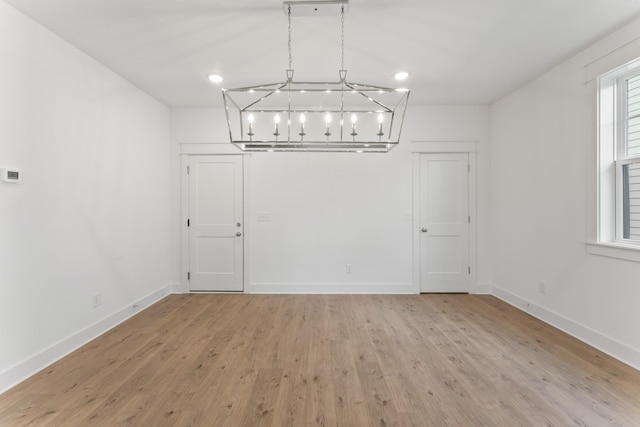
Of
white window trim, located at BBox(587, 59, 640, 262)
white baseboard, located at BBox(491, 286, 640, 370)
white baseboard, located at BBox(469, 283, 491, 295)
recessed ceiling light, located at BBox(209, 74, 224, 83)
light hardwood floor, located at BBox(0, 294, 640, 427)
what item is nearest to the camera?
light hardwood floor, located at BBox(0, 294, 640, 427)

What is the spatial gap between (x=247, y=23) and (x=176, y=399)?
2825mm

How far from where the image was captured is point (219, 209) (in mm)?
4508

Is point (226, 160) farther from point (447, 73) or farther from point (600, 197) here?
point (600, 197)

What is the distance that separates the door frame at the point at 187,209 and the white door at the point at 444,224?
2.61 metres

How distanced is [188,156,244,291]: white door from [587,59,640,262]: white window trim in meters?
4.15

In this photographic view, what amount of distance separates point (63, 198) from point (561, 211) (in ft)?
16.0

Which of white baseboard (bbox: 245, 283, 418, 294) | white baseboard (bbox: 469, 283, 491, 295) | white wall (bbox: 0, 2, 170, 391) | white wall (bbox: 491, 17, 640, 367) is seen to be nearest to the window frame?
white wall (bbox: 491, 17, 640, 367)

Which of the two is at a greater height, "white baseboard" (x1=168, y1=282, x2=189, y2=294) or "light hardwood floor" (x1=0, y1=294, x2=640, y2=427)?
"white baseboard" (x1=168, y1=282, x2=189, y2=294)

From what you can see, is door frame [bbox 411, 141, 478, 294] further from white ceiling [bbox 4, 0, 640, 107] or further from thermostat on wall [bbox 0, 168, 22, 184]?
thermostat on wall [bbox 0, 168, 22, 184]

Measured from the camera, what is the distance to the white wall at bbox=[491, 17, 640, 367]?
256 centimetres

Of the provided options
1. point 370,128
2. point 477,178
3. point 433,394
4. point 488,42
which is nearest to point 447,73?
point 488,42

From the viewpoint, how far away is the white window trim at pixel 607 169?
8.83 ft

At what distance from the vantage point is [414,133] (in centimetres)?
443

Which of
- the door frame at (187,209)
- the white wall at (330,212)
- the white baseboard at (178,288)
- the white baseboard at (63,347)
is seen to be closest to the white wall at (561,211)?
the white wall at (330,212)
